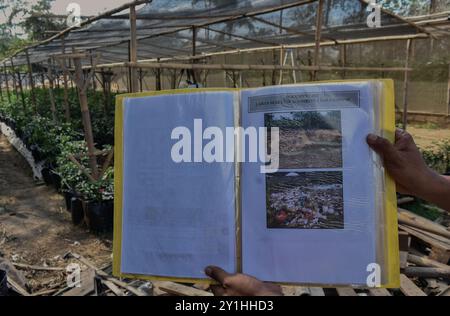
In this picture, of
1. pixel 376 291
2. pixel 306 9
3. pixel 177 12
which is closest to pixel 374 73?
pixel 306 9

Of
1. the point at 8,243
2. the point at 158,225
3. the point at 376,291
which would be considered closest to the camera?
the point at 158,225

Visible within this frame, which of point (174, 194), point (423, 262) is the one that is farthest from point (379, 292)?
point (174, 194)

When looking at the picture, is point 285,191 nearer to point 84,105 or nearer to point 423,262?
point 423,262

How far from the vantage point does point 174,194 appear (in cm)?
132

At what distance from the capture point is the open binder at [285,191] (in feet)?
4.00

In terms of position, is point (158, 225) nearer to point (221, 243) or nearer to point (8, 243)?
point (221, 243)

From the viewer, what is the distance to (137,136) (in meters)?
1.39

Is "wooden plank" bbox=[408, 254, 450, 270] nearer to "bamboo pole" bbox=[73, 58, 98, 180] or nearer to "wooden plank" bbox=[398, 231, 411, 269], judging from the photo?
"wooden plank" bbox=[398, 231, 411, 269]

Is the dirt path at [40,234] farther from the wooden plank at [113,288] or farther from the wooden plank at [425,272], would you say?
the wooden plank at [425,272]

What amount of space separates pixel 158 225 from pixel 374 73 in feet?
42.7

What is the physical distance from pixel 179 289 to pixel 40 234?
323 centimetres

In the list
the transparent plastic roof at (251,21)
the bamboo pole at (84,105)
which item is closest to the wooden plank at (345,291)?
the transparent plastic roof at (251,21)

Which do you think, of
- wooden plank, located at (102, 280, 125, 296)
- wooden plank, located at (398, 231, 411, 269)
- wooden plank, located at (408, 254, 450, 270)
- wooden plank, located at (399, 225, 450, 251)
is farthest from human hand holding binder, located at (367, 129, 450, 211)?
wooden plank, located at (399, 225, 450, 251)

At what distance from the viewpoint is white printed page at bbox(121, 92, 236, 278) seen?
127cm
